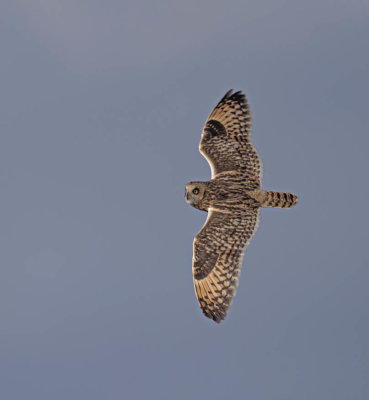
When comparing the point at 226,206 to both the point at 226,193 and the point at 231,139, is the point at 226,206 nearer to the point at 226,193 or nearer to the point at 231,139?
the point at 226,193

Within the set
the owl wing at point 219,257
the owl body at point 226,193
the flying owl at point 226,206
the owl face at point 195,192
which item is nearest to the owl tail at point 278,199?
the flying owl at point 226,206

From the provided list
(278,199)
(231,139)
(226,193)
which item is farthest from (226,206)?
(231,139)

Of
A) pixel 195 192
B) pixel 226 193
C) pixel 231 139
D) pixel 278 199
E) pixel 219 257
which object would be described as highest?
pixel 231 139

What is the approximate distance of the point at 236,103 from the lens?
98.7ft

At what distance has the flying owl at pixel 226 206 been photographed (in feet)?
89.1

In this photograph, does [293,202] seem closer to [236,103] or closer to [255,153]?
[255,153]

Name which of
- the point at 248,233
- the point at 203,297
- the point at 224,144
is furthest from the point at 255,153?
the point at 203,297

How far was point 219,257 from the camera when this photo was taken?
90.1 ft

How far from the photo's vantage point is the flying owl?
89.1 ft

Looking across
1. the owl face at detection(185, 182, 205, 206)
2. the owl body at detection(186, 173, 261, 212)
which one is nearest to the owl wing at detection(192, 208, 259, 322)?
the owl body at detection(186, 173, 261, 212)

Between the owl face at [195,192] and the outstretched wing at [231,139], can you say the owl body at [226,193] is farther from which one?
the outstretched wing at [231,139]

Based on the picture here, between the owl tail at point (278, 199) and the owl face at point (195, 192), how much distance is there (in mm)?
2255

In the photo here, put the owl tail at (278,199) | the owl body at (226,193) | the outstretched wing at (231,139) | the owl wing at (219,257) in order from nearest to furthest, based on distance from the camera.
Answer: the owl wing at (219,257) < the owl tail at (278,199) < the owl body at (226,193) < the outstretched wing at (231,139)

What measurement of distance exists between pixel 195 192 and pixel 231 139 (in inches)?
102
